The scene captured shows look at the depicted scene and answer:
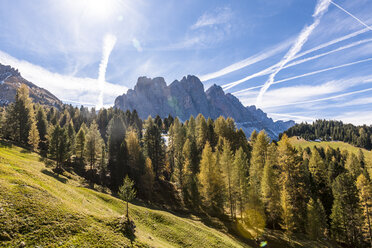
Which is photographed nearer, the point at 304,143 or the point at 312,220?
the point at 312,220

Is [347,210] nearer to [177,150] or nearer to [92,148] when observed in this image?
[177,150]

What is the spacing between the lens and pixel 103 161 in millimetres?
56125

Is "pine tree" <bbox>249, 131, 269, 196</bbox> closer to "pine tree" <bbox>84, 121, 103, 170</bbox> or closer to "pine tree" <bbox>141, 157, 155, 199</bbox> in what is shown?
"pine tree" <bbox>141, 157, 155, 199</bbox>

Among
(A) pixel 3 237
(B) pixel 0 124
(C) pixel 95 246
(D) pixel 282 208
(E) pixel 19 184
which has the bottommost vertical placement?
(D) pixel 282 208

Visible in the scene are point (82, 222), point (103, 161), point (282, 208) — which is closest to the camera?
point (82, 222)

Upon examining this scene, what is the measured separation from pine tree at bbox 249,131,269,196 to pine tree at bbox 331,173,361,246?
67.3 ft

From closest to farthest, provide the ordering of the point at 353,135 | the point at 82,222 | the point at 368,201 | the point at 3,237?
1. the point at 3,237
2. the point at 82,222
3. the point at 368,201
4. the point at 353,135

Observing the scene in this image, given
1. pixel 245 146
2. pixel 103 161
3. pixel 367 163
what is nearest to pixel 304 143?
pixel 367 163

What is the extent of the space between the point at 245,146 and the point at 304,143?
16074 cm

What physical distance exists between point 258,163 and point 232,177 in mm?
10146

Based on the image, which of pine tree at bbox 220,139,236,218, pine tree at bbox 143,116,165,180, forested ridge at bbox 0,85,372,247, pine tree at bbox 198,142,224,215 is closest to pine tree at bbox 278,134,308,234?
forested ridge at bbox 0,85,372,247

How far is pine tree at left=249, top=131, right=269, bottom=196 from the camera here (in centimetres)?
4188

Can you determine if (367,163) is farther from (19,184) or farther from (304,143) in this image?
(19,184)

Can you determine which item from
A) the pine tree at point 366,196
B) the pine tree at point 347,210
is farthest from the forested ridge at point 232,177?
the pine tree at point 366,196
